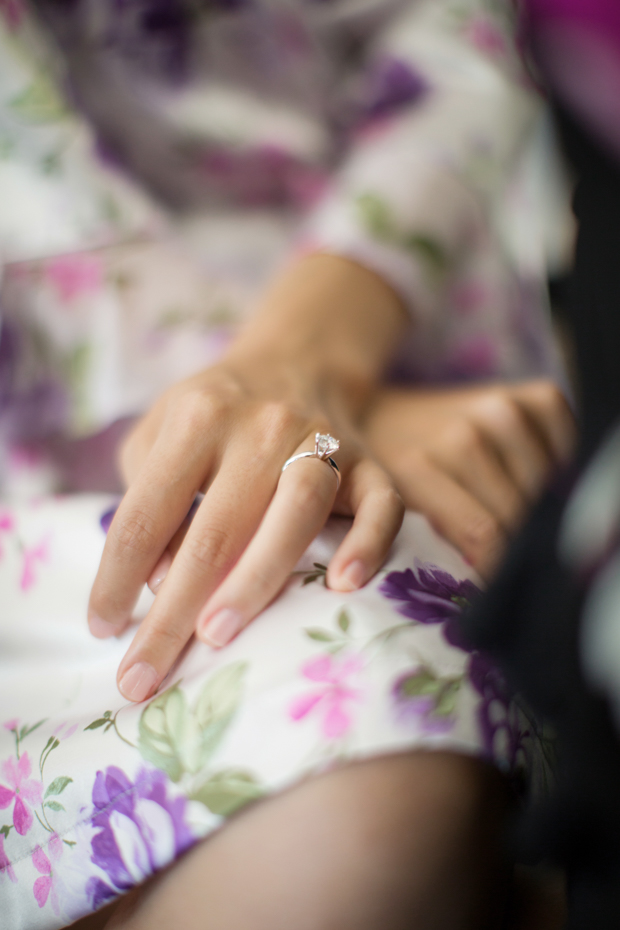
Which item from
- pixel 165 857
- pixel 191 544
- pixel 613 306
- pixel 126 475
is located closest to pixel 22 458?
pixel 126 475

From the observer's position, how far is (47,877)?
0.33 m

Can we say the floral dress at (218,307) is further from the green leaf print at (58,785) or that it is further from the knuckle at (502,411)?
the knuckle at (502,411)

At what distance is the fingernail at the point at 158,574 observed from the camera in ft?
1.30

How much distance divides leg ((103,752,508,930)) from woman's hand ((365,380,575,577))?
164mm

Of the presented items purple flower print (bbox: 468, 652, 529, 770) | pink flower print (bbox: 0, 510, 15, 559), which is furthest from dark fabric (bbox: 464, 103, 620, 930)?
pink flower print (bbox: 0, 510, 15, 559)

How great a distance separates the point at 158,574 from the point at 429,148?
53 centimetres

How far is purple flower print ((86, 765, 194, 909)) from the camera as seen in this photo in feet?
0.98

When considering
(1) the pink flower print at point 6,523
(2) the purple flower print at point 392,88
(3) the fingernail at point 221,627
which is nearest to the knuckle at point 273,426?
(3) the fingernail at point 221,627

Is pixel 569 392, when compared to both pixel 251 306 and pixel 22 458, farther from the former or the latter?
pixel 22 458

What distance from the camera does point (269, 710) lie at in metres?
0.30

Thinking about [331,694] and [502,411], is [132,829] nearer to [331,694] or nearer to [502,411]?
[331,694]

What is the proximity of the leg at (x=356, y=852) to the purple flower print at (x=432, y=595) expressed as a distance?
0.07 metres

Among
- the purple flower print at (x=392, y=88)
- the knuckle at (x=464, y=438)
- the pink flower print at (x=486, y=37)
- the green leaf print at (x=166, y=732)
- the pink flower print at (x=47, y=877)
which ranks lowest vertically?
the pink flower print at (x=47, y=877)

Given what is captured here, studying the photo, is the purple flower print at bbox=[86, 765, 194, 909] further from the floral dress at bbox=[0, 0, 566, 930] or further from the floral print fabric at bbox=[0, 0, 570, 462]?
the floral print fabric at bbox=[0, 0, 570, 462]
